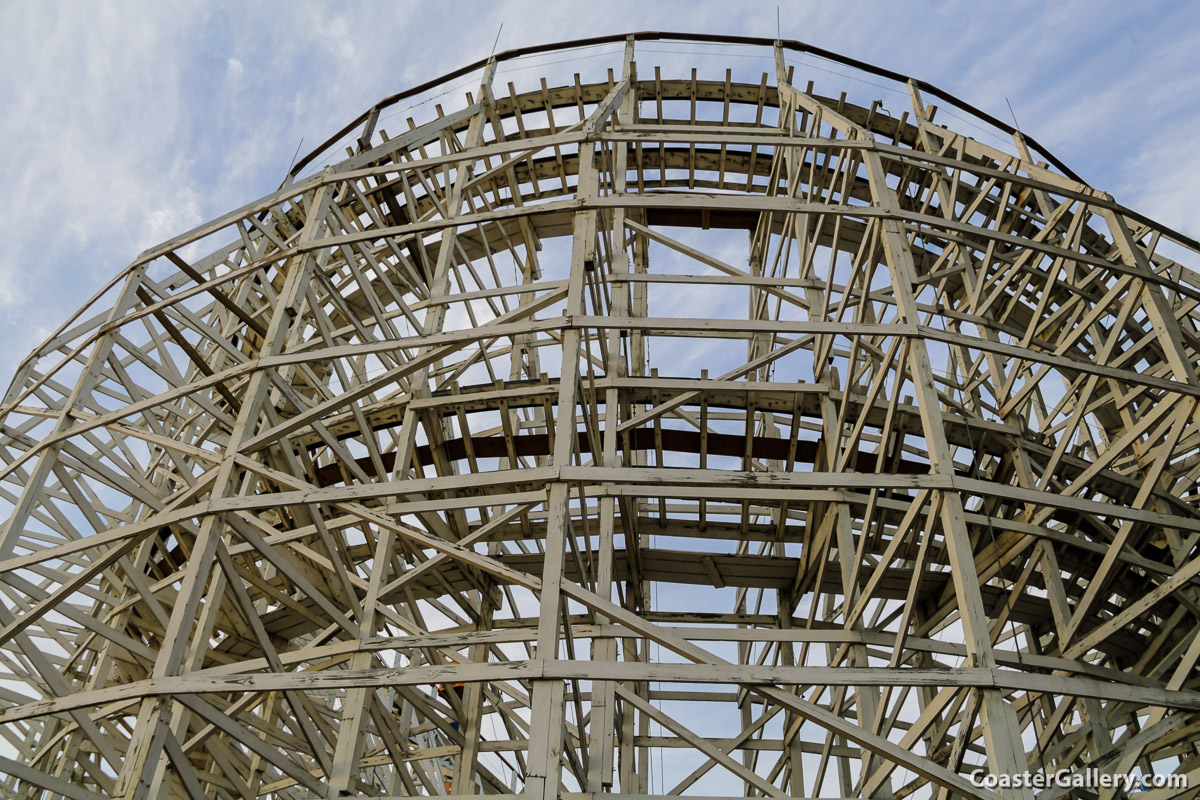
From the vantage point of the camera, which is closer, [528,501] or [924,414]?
[924,414]

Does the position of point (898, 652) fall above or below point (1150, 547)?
below

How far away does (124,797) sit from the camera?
6.41 metres

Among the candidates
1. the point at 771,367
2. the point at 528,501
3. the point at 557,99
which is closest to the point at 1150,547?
the point at 771,367

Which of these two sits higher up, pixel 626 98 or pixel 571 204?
pixel 626 98

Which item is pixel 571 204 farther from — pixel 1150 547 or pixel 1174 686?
pixel 1150 547

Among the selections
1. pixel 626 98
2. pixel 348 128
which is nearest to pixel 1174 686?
pixel 626 98

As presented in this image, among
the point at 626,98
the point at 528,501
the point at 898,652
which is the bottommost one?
the point at 898,652

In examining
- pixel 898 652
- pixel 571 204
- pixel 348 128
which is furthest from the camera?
pixel 348 128

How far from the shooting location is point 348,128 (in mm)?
16047

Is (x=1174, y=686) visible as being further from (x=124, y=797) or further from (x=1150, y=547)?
(x=124, y=797)

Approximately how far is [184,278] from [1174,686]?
1344 cm

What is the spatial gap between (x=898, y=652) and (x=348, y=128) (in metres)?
12.9

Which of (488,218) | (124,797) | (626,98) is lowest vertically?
(124,797)

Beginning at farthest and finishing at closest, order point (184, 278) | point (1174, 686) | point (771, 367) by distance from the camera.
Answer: point (771, 367) < point (184, 278) < point (1174, 686)
